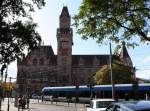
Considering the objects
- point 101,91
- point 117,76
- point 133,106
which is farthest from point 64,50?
point 133,106

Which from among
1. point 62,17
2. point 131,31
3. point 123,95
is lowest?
point 123,95

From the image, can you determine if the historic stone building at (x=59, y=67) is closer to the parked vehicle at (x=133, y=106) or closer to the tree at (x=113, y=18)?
the tree at (x=113, y=18)

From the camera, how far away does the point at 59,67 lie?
14412 centimetres

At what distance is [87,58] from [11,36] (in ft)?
437

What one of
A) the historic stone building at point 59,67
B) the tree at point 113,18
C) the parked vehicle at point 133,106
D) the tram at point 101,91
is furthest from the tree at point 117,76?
the parked vehicle at point 133,106

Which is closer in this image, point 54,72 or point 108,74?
point 108,74

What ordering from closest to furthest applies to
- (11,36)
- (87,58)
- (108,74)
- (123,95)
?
1. (11,36)
2. (123,95)
3. (108,74)
4. (87,58)

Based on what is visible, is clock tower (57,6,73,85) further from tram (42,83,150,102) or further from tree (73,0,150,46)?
tree (73,0,150,46)

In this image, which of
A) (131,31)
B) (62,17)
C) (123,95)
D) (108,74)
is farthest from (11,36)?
(62,17)

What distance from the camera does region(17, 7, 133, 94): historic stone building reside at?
142000mm

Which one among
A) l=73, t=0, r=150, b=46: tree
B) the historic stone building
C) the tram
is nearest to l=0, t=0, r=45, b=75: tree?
l=73, t=0, r=150, b=46: tree

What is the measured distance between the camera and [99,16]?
23.6m

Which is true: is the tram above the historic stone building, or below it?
below

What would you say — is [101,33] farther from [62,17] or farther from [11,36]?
[62,17]
